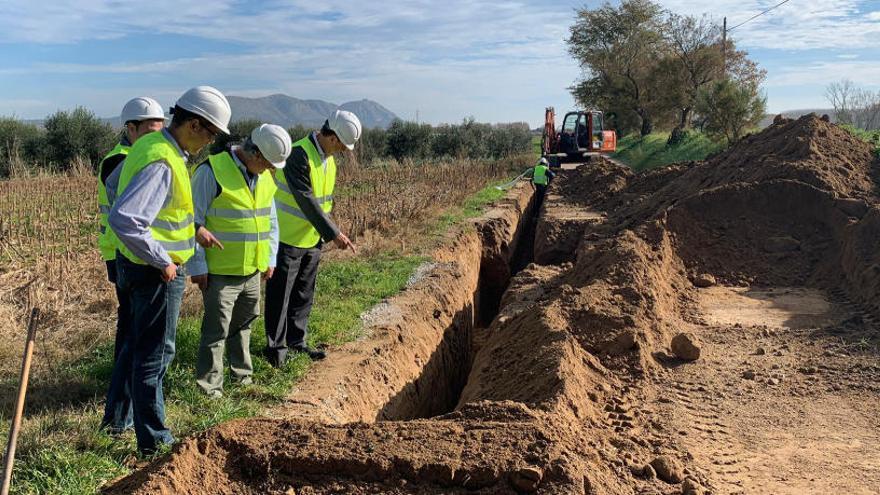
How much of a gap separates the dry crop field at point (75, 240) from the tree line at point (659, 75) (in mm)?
8826

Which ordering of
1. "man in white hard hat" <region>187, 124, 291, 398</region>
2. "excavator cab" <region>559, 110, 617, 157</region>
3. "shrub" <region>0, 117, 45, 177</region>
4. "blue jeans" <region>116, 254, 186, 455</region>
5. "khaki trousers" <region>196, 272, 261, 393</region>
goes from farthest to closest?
1. "shrub" <region>0, 117, 45, 177</region>
2. "excavator cab" <region>559, 110, 617, 157</region>
3. "khaki trousers" <region>196, 272, 261, 393</region>
4. "man in white hard hat" <region>187, 124, 291, 398</region>
5. "blue jeans" <region>116, 254, 186, 455</region>

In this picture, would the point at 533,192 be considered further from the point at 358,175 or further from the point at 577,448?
the point at 577,448

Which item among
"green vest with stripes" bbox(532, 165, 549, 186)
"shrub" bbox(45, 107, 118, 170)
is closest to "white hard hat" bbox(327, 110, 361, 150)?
"green vest with stripes" bbox(532, 165, 549, 186)

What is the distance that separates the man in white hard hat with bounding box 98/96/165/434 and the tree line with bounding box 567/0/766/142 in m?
19.8

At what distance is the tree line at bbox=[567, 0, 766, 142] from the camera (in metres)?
20.9

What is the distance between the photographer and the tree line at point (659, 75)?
2086cm

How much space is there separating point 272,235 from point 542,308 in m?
2.67

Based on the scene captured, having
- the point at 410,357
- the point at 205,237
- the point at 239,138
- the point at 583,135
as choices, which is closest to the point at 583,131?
the point at 583,135

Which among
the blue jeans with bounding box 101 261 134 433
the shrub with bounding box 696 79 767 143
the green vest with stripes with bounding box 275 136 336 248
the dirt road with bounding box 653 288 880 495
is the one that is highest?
the shrub with bounding box 696 79 767 143

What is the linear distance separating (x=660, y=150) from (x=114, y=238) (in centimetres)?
2810

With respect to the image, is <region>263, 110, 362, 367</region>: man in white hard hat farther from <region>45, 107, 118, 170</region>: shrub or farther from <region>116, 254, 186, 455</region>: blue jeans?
<region>45, 107, 118, 170</region>: shrub

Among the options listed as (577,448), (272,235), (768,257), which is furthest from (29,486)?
(768,257)

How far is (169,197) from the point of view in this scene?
3213 mm

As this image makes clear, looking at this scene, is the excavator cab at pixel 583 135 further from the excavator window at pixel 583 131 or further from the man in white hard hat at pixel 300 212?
the man in white hard hat at pixel 300 212
